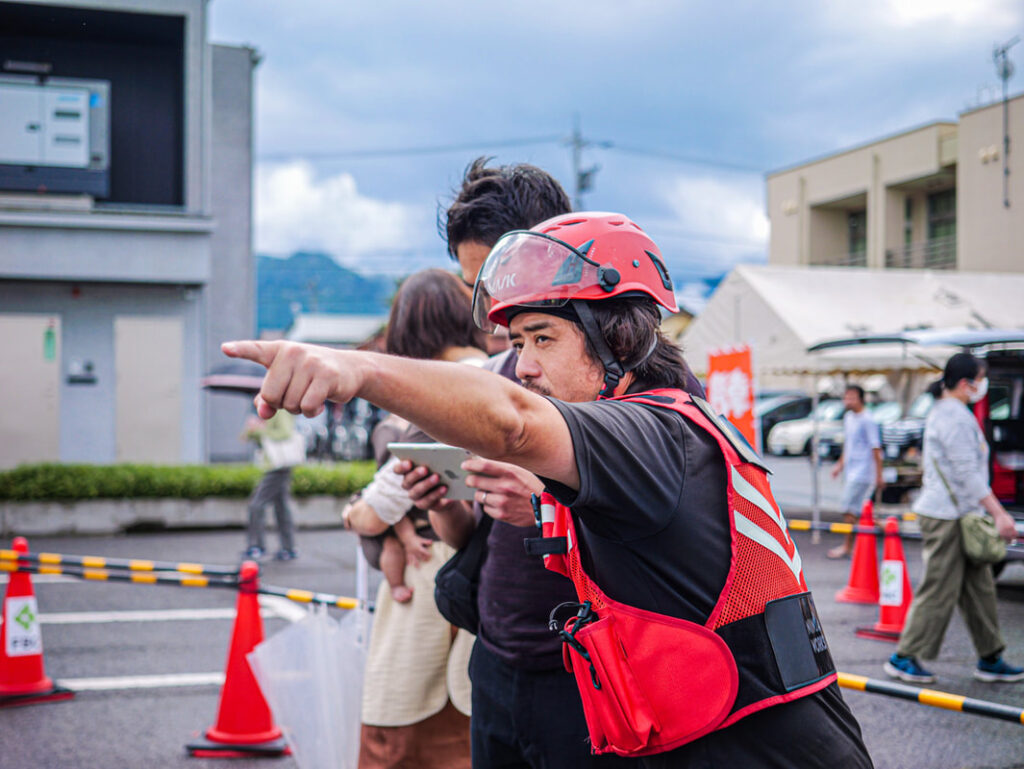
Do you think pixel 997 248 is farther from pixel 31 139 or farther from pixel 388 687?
pixel 388 687

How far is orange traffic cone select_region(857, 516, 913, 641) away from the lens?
24.1 ft

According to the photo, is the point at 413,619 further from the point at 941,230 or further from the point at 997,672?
the point at 941,230

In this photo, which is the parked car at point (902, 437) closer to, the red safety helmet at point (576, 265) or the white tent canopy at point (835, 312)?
the white tent canopy at point (835, 312)

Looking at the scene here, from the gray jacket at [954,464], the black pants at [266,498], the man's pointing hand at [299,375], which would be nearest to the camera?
the man's pointing hand at [299,375]

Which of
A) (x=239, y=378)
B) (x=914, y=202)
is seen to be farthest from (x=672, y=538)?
(x=914, y=202)

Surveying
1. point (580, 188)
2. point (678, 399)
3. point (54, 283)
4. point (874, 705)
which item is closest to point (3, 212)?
point (54, 283)

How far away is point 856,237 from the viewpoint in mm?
44938

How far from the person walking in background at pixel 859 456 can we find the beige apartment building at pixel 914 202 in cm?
2283

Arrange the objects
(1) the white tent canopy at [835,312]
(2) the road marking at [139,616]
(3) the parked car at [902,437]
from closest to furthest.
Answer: (2) the road marking at [139,616]
(1) the white tent canopy at [835,312]
(3) the parked car at [902,437]

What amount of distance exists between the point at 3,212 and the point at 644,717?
15.2m

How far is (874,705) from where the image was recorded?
19.0 feet

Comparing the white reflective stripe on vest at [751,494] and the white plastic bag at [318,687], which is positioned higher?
the white reflective stripe on vest at [751,494]

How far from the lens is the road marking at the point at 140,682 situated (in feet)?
19.8

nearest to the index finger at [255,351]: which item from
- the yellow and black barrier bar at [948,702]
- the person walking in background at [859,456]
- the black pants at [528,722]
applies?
the black pants at [528,722]
